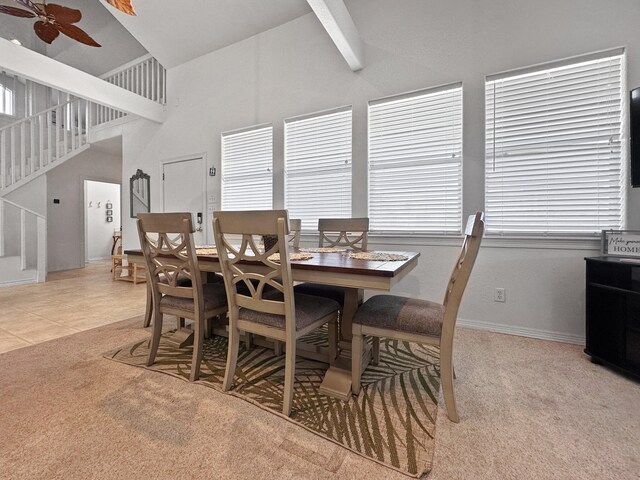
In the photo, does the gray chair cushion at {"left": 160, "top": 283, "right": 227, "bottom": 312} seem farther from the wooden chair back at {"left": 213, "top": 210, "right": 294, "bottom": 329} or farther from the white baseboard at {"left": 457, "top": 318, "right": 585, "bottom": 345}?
the white baseboard at {"left": 457, "top": 318, "right": 585, "bottom": 345}

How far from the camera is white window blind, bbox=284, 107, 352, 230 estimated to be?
10.9 ft

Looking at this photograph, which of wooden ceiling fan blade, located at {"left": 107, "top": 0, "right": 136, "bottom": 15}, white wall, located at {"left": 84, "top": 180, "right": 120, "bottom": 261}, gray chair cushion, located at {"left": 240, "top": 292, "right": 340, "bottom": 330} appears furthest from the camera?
white wall, located at {"left": 84, "top": 180, "right": 120, "bottom": 261}

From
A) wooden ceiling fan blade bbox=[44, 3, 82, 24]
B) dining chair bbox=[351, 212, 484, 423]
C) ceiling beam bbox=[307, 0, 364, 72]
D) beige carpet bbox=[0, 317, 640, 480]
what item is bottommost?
beige carpet bbox=[0, 317, 640, 480]

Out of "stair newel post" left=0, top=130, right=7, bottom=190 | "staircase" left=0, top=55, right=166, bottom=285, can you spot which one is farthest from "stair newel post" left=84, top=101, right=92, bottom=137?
"stair newel post" left=0, top=130, right=7, bottom=190

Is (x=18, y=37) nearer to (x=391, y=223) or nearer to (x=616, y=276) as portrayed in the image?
(x=391, y=223)

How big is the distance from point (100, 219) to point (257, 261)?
871cm

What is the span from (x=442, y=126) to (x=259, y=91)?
2436mm

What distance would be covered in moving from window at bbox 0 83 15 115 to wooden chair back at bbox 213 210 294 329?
742 cm

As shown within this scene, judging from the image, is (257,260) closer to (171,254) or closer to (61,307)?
(171,254)

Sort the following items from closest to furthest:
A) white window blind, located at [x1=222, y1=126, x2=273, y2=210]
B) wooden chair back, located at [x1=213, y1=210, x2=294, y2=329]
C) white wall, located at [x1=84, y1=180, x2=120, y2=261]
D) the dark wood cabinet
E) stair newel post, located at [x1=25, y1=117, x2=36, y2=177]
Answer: wooden chair back, located at [x1=213, y1=210, x2=294, y2=329] < the dark wood cabinet < white window blind, located at [x1=222, y1=126, x2=273, y2=210] < stair newel post, located at [x1=25, y1=117, x2=36, y2=177] < white wall, located at [x1=84, y1=180, x2=120, y2=261]

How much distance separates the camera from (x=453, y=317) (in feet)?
4.47

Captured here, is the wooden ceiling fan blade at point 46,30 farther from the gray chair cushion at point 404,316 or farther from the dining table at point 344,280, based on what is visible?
the gray chair cushion at point 404,316

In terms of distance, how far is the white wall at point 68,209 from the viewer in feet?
20.0

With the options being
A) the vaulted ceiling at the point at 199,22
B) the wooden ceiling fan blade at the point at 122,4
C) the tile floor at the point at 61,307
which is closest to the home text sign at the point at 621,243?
the vaulted ceiling at the point at 199,22
